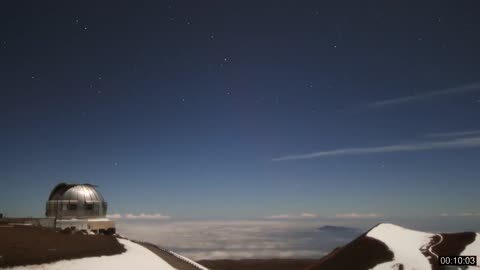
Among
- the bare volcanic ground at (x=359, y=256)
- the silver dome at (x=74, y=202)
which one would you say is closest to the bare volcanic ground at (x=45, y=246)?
the silver dome at (x=74, y=202)

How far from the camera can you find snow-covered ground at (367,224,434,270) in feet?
122

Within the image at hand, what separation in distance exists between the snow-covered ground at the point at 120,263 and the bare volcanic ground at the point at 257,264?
29.3 metres

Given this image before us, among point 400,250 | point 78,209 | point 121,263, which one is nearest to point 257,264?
point 400,250

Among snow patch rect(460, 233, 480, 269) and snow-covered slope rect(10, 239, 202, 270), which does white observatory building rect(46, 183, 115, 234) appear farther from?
snow patch rect(460, 233, 480, 269)

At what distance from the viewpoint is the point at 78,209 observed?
46.8 metres

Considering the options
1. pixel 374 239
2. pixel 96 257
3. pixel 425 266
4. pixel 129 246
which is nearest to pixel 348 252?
pixel 374 239

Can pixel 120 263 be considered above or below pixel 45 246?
below

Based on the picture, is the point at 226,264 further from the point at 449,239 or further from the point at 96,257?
the point at 96,257

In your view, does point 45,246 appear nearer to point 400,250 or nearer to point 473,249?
point 400,250

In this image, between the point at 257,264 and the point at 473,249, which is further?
the point at 257,264

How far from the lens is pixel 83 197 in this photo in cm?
4772

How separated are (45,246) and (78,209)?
63.7 feet

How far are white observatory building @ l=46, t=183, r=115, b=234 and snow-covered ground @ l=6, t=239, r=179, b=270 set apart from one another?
1346 centimetres

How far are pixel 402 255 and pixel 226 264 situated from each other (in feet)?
112
